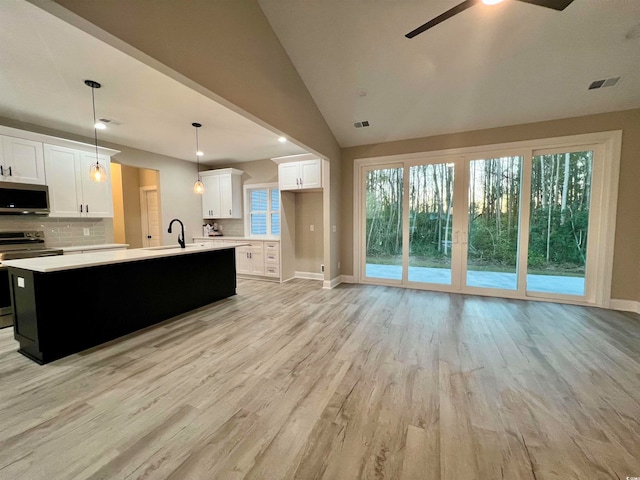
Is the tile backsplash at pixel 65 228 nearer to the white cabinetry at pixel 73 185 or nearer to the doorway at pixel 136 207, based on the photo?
the white cabinetry at pixel 73 185

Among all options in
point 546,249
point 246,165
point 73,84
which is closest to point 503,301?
point 546,249

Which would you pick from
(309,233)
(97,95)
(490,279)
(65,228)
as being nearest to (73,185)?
(65,228)

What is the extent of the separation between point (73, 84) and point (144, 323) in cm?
282

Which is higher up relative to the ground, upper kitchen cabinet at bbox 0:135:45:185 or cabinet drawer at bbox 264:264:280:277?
upper kitchen cabinet at bbox 0:135:45:185

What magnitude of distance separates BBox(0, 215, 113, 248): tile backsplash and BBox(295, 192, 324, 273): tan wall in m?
3.65

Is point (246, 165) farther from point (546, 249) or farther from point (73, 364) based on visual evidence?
point (546, 249)

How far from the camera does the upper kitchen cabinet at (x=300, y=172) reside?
5020 mm

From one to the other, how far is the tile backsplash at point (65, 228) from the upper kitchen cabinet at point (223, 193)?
206 cm

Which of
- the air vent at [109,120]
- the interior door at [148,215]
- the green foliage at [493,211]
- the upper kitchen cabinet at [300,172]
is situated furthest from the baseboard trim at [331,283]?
the interior door at [148,215]

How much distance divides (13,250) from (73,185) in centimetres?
120

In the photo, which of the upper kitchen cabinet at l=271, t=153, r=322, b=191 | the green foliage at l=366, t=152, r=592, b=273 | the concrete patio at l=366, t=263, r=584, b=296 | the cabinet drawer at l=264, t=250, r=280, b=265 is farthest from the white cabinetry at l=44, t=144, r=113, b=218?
the concrete patio at l=366, t=263, r=584, b=296

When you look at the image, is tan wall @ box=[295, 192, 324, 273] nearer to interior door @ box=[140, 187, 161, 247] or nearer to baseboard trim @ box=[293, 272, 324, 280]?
baseboard trim @ box=[293, 272, 324, 280]

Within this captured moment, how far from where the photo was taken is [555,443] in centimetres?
150

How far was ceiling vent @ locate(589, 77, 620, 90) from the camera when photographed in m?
3.09
